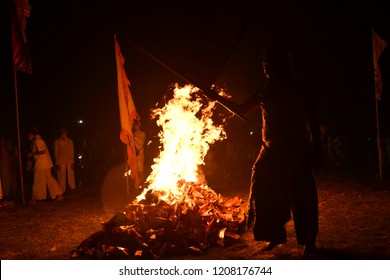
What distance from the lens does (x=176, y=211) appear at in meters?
6.69

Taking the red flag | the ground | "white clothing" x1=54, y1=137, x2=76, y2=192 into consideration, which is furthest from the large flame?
"white clothing" x1=54, y1=137, x2=76, y2=192

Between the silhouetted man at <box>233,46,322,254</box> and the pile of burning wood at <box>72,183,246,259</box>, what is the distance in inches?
41.9

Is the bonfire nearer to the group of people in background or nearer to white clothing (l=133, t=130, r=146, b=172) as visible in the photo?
the group of people in background

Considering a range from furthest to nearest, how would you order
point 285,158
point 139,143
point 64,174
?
point 139,143 < point 64,174 < point 285,158

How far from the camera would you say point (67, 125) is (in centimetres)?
2681

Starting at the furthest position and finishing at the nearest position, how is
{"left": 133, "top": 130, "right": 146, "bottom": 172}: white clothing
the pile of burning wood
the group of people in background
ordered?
{"left": 133, "top": 130, "right": 146, "bottom": 172}: white clothing < the group of people in background < the pile of burning wood

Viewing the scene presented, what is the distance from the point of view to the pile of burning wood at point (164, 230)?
227 inches

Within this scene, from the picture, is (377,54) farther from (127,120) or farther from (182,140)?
(127,120)

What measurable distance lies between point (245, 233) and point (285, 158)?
199cm

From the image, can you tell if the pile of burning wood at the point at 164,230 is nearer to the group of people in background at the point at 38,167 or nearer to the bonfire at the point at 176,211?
→ the bonfire at the point at 176,211

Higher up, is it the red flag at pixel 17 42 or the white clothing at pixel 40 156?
the red flag at pixel 17 42

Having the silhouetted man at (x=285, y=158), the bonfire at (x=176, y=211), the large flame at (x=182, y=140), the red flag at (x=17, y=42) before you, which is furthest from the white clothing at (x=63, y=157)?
the silhouetted man at (x=285, y=158)

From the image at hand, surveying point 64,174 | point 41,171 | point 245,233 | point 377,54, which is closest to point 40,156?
point 41,171

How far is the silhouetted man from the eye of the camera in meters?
5.15
